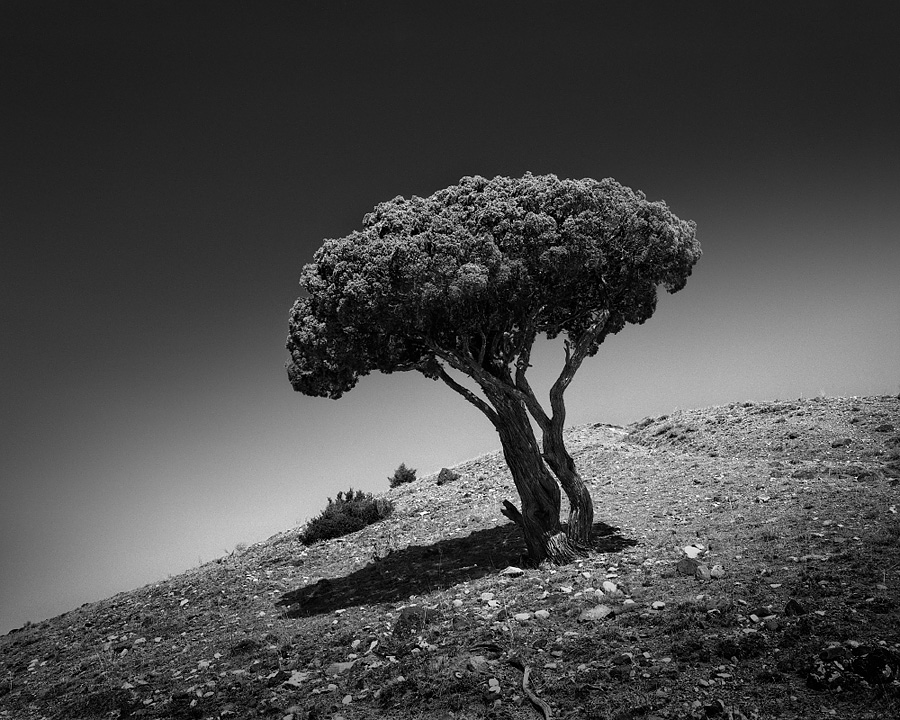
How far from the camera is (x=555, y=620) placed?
1049cm

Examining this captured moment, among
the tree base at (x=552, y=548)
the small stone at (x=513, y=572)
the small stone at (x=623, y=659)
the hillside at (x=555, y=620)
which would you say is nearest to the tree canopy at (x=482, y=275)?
the tree base at (x=552, y=548)

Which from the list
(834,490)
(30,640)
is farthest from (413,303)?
(30,640)

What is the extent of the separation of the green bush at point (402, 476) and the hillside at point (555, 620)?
509 inches

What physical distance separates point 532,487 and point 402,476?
22777 mm

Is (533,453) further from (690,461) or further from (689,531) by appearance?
(690,461)

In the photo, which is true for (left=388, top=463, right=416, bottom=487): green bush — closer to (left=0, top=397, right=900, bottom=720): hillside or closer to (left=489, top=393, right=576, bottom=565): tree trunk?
(left=0, top=397, right=900, bottom=720): hillside

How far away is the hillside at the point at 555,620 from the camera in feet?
25.0

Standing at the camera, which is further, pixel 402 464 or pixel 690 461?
pixel 402 464

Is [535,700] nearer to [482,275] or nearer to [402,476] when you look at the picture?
[482,275]

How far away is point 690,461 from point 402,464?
60.2 ft

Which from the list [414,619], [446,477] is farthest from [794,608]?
[446,477]

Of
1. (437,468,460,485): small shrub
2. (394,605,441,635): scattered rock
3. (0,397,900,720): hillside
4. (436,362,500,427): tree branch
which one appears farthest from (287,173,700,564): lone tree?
(437,468,460,485): small shrub

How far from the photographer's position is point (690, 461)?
81.7 feet

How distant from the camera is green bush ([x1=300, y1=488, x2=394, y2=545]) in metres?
24.6
